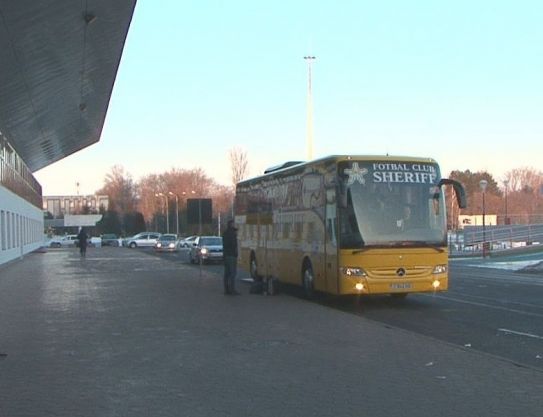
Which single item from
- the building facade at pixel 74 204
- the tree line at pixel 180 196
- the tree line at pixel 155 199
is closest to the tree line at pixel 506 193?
the tree line at pixel 180 196

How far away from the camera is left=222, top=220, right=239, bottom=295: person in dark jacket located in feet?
61.9

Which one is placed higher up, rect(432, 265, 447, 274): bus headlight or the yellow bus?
the yellow bus

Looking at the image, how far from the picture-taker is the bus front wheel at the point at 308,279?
1741cm

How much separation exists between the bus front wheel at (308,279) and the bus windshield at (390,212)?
2.18 metres

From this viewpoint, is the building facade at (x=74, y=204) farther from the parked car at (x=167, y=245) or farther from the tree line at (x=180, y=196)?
the parked car at (x=167, y=245)

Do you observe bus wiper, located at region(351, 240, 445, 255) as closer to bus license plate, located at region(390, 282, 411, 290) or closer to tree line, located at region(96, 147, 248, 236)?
bus license plate, located at region(390, 282, 411, 290)

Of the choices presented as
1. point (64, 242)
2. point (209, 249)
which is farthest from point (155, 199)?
point (209, 249)

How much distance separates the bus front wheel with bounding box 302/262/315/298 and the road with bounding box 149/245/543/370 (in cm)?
41

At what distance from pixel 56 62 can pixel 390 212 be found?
17.3 metres

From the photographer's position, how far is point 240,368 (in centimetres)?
883

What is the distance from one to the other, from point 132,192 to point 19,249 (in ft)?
315

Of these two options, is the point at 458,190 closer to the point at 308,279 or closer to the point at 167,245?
the point at 308,279

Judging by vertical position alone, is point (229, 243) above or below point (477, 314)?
above

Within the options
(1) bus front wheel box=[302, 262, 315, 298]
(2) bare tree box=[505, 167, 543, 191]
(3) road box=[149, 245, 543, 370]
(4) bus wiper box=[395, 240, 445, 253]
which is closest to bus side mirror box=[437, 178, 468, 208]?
(4) bus wiper box=[395, 240, 445, 253]
